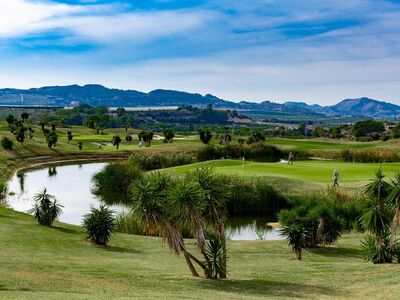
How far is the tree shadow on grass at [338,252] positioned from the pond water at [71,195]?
286 inches

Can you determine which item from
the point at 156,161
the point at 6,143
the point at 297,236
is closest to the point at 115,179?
the point at 156,161

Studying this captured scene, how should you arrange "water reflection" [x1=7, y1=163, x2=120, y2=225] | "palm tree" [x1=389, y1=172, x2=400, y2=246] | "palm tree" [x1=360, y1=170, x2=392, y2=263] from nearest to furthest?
"palm tree" [x1=389, y1=172, x2=400, y2=246] → "palm tree" [x1=360, y1=170, x2=392, y2=263] → "water reflection" [x1=7, y1=163, x2=120, y2=225]

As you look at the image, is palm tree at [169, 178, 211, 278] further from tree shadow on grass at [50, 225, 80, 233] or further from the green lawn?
the green lawn

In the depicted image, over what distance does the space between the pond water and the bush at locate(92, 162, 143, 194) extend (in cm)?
165

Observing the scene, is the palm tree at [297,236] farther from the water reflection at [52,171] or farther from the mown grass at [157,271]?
the water reflection at [52,171]

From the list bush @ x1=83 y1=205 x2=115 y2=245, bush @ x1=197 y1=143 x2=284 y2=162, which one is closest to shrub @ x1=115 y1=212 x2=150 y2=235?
bush @ x1=83 y1=205 x2=115 y2=245

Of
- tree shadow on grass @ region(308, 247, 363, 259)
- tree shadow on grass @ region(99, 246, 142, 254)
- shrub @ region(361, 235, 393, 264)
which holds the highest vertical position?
shrub @ region(361, 235, 393, 264)

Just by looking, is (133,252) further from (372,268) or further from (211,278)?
(372,268)

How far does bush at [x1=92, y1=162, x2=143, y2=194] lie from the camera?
2510 inches

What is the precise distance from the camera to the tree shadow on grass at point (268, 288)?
65.0ft

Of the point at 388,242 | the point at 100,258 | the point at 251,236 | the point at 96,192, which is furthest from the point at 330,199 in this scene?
the point at 96,192

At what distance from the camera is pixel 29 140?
4353 inches

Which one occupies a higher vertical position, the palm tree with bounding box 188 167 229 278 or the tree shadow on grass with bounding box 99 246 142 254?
the palm tree with bounding box 188 167 229 278

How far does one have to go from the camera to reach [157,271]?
23328mm
